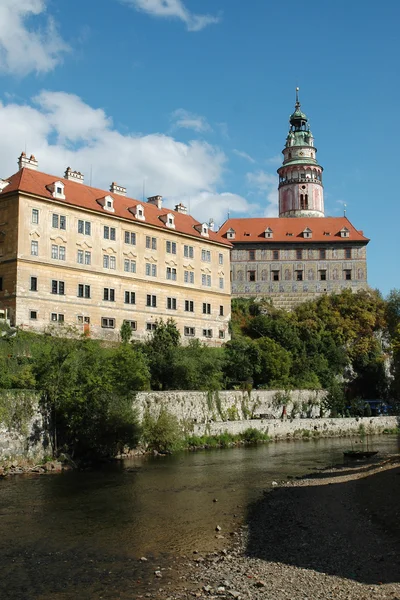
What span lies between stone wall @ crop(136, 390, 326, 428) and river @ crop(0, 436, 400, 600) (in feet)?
16.3

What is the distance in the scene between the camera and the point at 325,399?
167ft

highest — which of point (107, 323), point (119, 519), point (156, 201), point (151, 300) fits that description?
point (156, 201)

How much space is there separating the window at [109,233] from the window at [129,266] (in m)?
1.98

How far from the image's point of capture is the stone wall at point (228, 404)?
121 ft

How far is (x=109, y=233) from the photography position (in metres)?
47.1

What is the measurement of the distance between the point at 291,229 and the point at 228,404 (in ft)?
104

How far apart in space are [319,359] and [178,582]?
142 ft

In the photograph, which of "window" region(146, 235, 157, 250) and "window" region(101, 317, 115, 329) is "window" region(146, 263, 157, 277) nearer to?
"window" region(146, 235, 157, 250)

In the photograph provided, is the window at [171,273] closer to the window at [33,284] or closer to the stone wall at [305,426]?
the window at [33,284]

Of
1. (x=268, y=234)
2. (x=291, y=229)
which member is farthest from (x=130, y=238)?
(x=291, y=229)

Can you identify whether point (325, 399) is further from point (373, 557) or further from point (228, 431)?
point (373, 557)

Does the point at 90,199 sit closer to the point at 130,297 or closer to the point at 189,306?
the point at 130,297

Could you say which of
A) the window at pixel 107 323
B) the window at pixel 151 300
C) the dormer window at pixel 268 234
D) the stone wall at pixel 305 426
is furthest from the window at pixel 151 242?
the dormer window at pixel 268 234

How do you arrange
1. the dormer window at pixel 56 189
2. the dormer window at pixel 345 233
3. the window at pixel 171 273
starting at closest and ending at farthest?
1. the dormer window at pixel 56 189
2. the window at pixel 171 273
3. the dormer window at pixel 345 233
